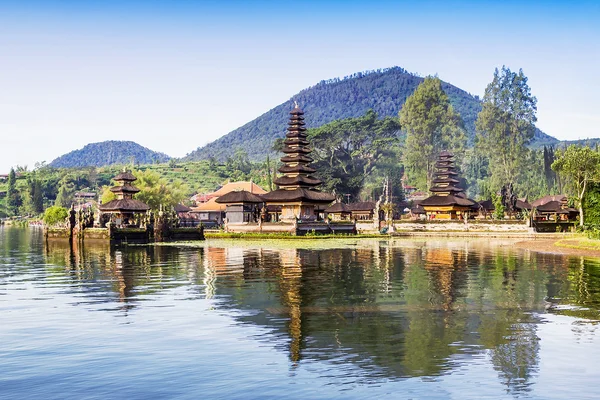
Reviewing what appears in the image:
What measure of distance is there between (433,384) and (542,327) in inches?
282

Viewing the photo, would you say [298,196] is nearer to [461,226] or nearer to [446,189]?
[461,226]

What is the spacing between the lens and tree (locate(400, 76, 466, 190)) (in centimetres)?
13400

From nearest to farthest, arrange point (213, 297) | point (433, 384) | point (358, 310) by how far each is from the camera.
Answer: point (433, 384)
point (358, 310)
point (213, 297)

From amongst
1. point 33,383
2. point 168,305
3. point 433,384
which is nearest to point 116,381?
point 33,383

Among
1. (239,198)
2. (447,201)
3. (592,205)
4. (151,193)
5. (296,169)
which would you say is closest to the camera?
(592,205)

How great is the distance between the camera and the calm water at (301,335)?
1382 cm

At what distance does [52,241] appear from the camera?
77.5 metres

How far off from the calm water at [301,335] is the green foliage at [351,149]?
9437cm

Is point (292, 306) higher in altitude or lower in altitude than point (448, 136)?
lower

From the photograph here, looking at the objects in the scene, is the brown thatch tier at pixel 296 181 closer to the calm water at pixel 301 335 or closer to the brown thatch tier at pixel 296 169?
the brown thatch tier at pixel 296 169

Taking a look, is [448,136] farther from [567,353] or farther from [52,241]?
[567,353]

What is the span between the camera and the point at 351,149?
465 ft

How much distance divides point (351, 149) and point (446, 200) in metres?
47.3

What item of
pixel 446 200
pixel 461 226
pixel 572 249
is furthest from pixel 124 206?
pixel 572 249
